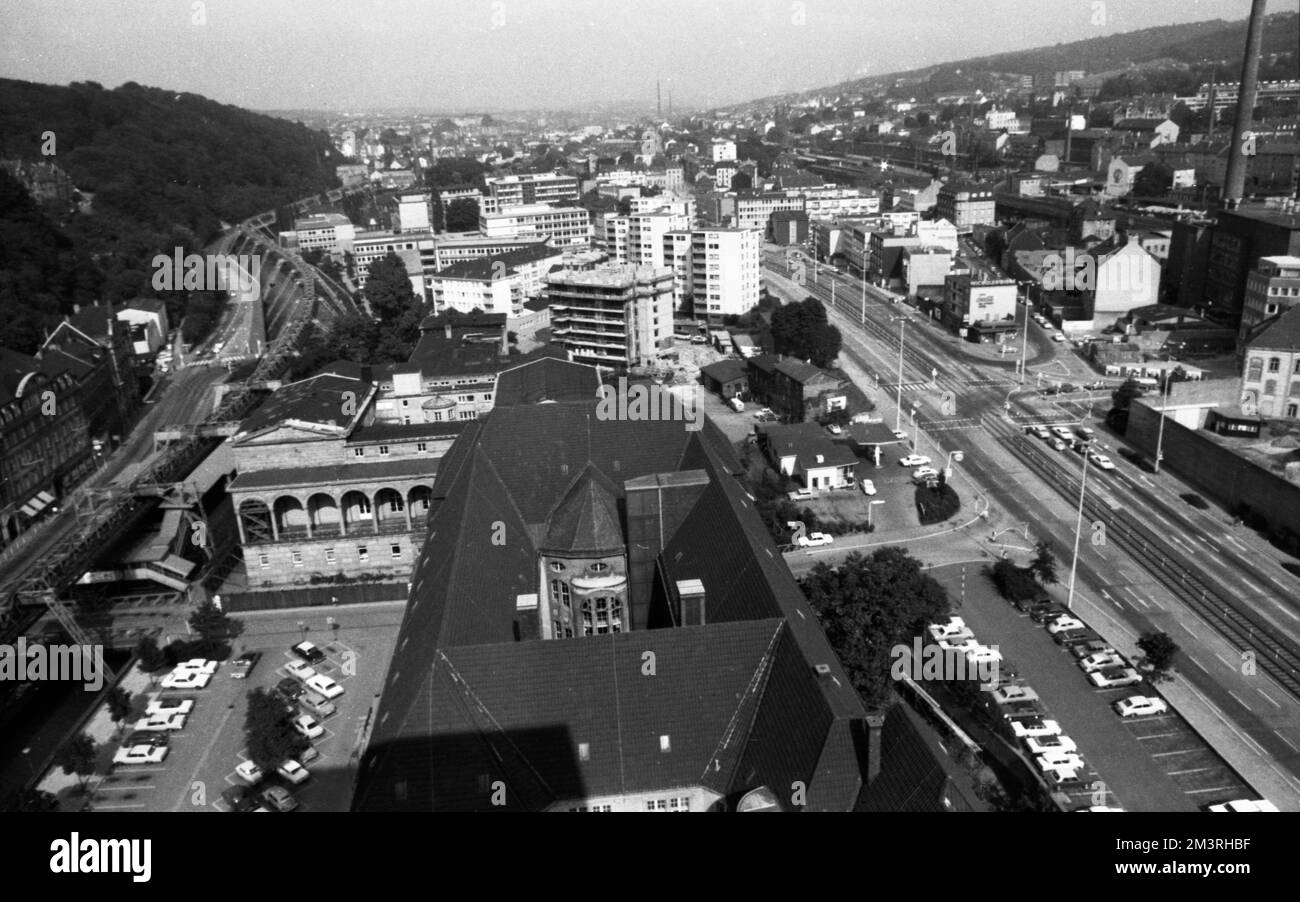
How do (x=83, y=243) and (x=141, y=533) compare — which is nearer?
(x=141, y=533)

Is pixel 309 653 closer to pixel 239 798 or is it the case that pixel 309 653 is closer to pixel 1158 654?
pixel 239 798

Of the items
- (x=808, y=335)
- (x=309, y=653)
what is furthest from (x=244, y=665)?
(x=808, y=335)

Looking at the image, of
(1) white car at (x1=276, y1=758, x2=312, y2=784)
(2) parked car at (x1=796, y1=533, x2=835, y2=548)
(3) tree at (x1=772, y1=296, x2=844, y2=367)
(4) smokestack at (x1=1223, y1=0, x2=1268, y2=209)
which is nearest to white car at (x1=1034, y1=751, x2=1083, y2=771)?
(2) parked car at (x1=796, y1=533, x2=835, y2=548)

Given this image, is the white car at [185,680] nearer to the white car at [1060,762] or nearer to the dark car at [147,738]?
the dark car at [147,738]

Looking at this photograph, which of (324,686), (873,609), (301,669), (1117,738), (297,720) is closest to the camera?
(1117,738)
